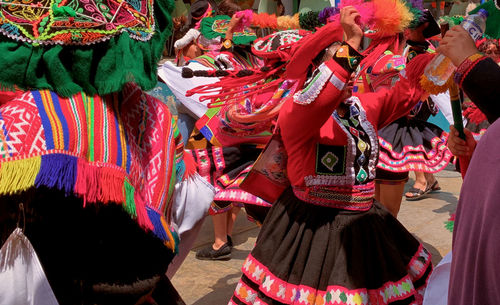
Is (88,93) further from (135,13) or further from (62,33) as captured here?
(135,13)

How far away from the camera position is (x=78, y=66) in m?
1.50

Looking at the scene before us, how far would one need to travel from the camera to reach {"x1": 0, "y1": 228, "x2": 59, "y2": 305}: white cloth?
1.35 metres

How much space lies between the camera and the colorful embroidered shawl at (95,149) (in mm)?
1355

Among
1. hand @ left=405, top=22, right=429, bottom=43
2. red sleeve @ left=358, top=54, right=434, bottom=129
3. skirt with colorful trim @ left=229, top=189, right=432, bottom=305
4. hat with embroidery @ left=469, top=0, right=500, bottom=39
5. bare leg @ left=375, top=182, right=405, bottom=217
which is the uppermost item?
hat with embroidery @ left=469, top=0, right=500, bottom=39

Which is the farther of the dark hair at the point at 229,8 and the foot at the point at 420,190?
the foot at the point at 420,190

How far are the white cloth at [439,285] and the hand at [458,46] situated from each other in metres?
0.57

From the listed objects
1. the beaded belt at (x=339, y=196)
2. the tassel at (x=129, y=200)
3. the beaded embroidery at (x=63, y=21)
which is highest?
the beaded embroidery at (x=63, y=21)

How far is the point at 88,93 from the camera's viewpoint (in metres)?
1.55

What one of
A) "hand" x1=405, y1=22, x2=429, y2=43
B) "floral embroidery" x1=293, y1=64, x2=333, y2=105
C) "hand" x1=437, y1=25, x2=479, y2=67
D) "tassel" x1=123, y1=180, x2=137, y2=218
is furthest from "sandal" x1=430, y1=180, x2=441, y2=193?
"tassel" x1=123, y1=180, x2=137, y2=218

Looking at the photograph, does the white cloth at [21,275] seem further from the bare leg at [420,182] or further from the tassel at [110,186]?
the bare leg at [420,182]

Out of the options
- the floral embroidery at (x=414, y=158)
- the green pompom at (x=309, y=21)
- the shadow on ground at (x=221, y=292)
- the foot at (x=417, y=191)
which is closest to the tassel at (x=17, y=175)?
the green pompom at (x=309, y=21)

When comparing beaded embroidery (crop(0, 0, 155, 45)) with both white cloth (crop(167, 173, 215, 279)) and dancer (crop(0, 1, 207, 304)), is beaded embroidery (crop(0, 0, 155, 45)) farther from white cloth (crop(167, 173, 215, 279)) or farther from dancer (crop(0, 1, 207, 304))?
white cloth (crop(167, 173, 215, 279))

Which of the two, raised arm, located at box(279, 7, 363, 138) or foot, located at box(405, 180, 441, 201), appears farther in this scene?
foot, located at box(405, 180, 441, 201)

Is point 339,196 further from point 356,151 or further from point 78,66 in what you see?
point 78,66
